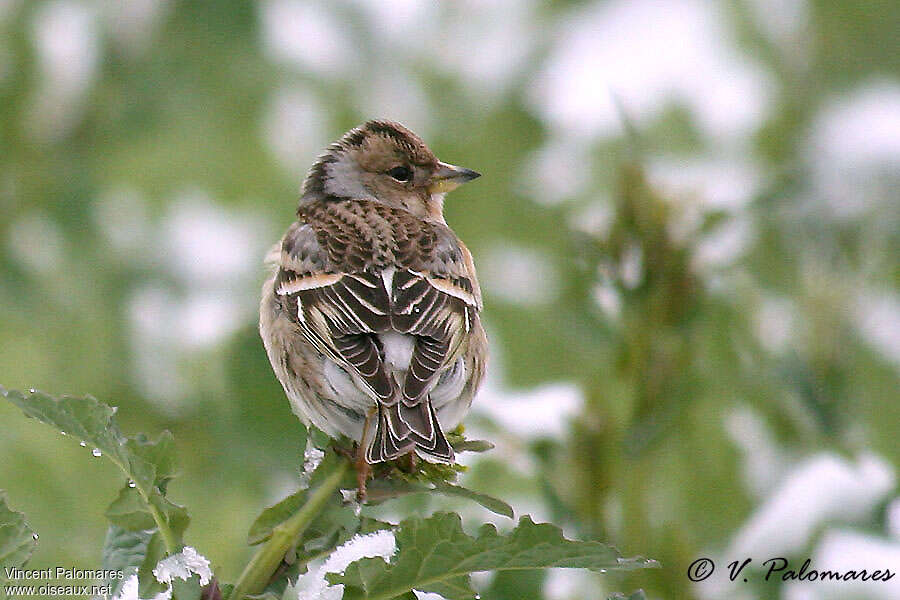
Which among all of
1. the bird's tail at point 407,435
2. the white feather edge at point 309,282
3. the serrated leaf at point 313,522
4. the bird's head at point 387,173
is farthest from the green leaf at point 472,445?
the bird's head at point 387,173

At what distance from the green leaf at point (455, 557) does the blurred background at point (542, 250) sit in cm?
77

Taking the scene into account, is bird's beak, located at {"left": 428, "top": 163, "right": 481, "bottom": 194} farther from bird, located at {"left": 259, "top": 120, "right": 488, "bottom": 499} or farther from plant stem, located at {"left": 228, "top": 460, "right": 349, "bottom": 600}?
plant stem, located at {"left": 228, "top": 460, "right": 349, "bottom": 600}

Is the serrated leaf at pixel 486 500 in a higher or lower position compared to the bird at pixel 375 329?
lower

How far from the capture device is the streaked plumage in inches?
112

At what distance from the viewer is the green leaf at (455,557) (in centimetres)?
190

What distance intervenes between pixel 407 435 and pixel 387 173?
192 cm

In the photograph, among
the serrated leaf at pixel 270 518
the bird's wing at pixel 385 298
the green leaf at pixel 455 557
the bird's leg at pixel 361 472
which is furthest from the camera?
the bird's wing at pixel 385 298

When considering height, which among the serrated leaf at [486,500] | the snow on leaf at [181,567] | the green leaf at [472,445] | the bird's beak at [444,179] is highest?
the bird's beak at [444,179]

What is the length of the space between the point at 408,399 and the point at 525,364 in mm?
2548

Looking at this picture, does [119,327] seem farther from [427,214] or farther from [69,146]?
[427,214]

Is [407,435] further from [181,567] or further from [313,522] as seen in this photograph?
[181,567]

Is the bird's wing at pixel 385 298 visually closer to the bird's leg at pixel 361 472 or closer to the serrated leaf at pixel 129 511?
the bird's leg at pixel 361 472

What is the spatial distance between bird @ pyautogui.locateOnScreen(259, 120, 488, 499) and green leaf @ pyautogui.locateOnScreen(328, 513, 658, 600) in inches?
12.0

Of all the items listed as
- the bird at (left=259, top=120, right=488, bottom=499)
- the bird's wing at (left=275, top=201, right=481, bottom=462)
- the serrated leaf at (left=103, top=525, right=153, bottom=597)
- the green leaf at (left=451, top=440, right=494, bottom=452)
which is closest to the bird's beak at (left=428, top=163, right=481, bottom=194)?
the bird at (left=259, top=120, right=488, bottom=499)
